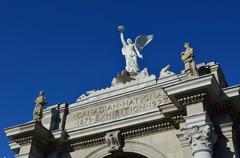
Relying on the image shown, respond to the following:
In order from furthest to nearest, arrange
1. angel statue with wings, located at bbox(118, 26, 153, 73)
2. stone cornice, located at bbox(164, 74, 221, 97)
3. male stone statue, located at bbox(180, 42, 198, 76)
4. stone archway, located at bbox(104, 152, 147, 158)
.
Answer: angel statue with wings, located at bbox(118, 26, 153, 73), stone archway, located at bbox(104, 152, 147, 158), male stone statue, located at bbox(180, 42, 198, 76), stone cornice, located at bbox(164, 74, 221, 97)

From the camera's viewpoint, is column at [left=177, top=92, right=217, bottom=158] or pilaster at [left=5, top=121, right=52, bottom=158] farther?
pilaster at [left=5, top=121, right=52, bottom=158]

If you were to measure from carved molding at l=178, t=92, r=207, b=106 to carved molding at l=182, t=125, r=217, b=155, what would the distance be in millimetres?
1164

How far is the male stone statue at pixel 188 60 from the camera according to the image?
18.1 metres

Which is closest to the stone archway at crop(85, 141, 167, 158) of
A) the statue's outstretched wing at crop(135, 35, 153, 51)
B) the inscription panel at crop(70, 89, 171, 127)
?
the inscription panel at crop(70, 89, 171, 127)

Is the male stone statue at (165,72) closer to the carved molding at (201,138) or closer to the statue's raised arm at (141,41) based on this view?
the statue's raised arm at (141,41)

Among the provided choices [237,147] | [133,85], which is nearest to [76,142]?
[133,85]

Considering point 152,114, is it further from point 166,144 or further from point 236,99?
point 236,99

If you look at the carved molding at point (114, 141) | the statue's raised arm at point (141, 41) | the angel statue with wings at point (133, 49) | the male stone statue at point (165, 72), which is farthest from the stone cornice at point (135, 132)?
the statue's raised arm at point (141, 41)

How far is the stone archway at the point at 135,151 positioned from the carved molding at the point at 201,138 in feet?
7.62

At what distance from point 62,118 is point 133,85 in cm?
383

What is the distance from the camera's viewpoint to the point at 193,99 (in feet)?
56.5

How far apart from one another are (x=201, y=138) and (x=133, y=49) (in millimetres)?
8819

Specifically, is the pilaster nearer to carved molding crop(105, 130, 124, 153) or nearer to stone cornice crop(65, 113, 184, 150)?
stone cornice crop(65, 113, 184, 150)

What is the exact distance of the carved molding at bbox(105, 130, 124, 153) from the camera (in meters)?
19.4
